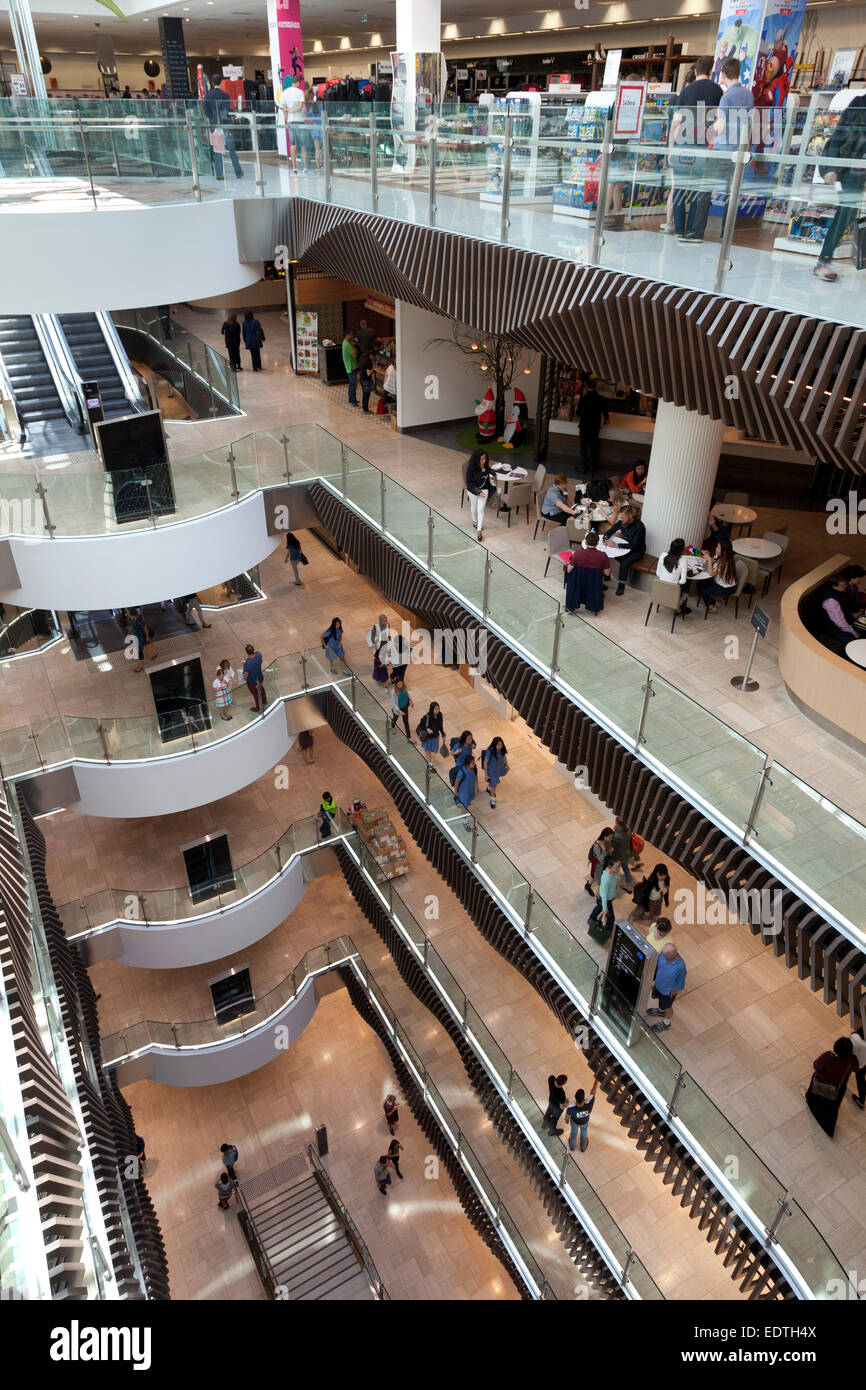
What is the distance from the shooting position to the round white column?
32.8ft

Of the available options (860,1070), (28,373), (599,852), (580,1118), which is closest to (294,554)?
(28,373)

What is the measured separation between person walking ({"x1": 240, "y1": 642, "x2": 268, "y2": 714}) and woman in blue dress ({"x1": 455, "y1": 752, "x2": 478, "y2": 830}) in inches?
171

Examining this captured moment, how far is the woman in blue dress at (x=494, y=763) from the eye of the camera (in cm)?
1141

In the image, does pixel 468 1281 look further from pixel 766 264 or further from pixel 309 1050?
pixel 766 264

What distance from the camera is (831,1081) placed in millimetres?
7234

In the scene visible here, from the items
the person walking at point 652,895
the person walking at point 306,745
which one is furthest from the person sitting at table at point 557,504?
the person walking at point 306,745

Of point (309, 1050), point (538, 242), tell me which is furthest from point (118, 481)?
point (309, 1050)

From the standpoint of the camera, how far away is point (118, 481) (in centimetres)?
1237

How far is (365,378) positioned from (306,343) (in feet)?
10.7

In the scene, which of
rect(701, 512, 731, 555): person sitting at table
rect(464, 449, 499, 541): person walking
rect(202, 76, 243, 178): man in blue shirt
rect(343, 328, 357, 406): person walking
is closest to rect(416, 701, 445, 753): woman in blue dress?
rect(464, 449, 499, 541): person walking

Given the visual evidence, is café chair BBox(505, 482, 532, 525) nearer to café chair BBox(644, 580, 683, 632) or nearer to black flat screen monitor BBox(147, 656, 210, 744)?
café chair BBox(644, 580, 683, 632)

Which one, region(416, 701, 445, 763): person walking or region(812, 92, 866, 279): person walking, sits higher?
region(812, 92, 866, 279): person walking

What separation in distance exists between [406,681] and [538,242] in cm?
757

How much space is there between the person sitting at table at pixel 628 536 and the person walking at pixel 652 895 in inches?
138
